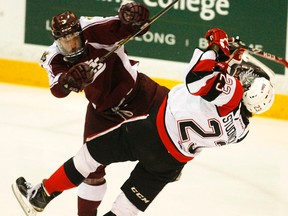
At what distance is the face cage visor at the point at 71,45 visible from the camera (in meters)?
3.49

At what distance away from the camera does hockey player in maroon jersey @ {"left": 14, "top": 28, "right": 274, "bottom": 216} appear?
3.04 metres

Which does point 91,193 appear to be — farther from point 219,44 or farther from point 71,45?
point 219,44

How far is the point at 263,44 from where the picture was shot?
5.81 meters

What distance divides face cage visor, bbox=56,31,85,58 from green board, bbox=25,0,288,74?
250 cm

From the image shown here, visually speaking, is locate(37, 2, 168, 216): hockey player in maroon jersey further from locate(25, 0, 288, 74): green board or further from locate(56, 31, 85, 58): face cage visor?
locate(25, 0, 288, 74): green board

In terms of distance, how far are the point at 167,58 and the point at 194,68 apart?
10.3 ft

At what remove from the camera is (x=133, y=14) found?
138 inches

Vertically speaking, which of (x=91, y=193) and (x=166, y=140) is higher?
(x=166, y=140)

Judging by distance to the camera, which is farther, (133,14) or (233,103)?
(133,14)

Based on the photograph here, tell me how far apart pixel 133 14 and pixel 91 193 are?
914mm

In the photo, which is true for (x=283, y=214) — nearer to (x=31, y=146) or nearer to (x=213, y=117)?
(x=213, y=117)

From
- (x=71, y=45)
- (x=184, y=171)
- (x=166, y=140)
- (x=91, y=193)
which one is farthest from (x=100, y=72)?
(x=184, y=171)

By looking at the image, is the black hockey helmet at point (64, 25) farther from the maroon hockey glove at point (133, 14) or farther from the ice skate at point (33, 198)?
the ice skate at point (33, 198)

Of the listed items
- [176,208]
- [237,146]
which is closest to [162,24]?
[237,146]
